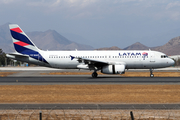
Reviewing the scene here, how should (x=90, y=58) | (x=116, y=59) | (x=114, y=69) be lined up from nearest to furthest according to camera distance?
(x=114, y=69) < (x=116, y=59) < (x=90, y=58)

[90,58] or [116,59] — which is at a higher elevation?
[90,58]

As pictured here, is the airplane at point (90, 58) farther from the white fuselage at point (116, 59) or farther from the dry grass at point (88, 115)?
the dry grass at point (88, 115)

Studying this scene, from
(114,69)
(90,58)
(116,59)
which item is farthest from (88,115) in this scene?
(90,58)

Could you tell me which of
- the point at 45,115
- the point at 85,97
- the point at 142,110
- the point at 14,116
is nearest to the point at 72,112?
the point at 45,115

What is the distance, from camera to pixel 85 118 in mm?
13156

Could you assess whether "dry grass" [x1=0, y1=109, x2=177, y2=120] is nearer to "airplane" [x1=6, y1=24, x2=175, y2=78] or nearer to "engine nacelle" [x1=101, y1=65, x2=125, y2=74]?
"engine nacelle" [x1=101, y1=65, x2=125, y2=74]

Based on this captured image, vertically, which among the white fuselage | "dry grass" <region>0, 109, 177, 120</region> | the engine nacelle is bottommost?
"dry grass" <region>0, 109, 177, 120</region>

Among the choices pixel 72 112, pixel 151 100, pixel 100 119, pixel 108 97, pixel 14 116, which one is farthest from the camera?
pixel 108 97

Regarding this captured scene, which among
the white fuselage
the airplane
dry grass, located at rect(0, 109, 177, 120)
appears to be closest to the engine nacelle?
the airplane

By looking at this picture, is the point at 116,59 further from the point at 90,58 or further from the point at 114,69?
the point at 90,58

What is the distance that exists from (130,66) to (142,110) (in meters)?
27.9

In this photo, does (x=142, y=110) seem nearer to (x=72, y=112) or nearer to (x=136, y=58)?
(x=72, y=112)

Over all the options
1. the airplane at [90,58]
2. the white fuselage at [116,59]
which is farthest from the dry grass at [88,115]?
the white fuselage at [116,59]

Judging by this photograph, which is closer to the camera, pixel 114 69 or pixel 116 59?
pixel 114 69
